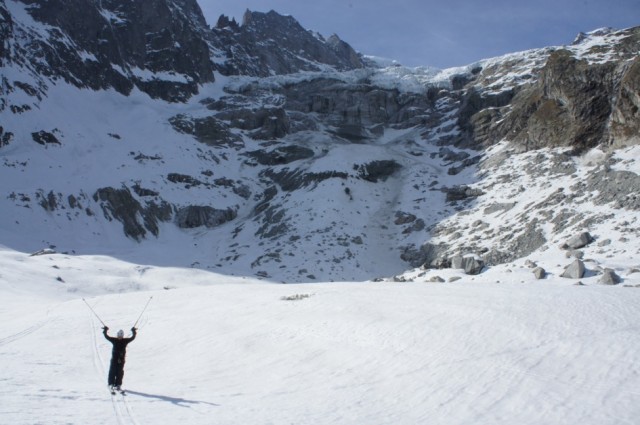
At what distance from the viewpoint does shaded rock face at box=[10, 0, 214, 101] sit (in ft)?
334

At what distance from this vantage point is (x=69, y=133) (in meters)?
83.1

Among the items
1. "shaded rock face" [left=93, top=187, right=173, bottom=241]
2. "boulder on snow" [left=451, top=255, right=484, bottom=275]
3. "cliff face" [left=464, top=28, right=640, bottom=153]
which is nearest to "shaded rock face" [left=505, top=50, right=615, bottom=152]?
"cliff face" [left=464, top=28, right=640, bottom=153]

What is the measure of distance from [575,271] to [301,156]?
69.1 meters

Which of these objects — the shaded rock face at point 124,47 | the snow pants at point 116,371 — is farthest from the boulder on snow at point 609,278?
the shaded rock face at point 124,47

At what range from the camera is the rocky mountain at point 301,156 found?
48.6 m

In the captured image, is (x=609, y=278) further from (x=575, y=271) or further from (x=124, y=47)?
(x=124, y=47)

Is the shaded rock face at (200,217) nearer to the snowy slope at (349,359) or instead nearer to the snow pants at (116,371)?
the snowy slope at (349,359)

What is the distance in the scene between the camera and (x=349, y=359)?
628 inches

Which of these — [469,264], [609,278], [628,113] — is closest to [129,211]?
[469,264]

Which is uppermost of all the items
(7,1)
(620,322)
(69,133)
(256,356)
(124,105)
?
(7,1)

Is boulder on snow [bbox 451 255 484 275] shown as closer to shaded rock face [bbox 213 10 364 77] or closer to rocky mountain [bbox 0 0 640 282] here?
rocky mountain [bbox 0 0 640 282]

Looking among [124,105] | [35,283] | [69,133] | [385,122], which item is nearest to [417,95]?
[385,122]

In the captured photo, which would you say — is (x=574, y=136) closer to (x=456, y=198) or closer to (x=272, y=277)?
(x=456, y=198)

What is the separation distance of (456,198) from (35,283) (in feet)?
150
